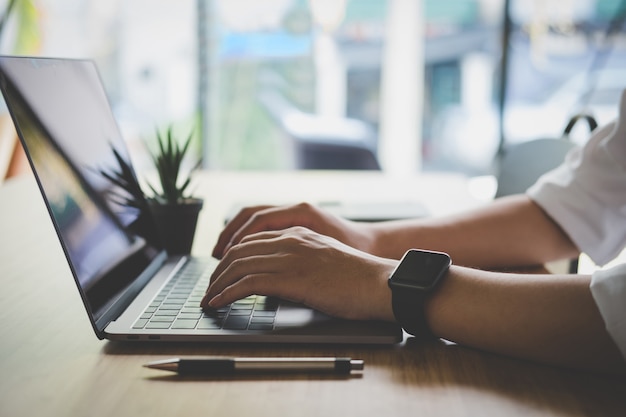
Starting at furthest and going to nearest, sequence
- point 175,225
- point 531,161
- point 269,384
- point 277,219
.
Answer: point 531,161 < point 175,225 < point 277,219 < point 269,384

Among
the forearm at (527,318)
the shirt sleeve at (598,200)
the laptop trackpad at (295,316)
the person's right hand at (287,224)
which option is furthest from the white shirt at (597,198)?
the laptop trackpad at (295,316)

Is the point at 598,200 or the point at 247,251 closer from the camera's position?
the point at 247,251

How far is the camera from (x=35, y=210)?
1.62 meters

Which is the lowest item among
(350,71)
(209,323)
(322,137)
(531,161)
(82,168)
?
(322,137)

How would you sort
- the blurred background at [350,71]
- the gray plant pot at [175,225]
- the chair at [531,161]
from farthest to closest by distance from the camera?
the blurred background at [350,71], the chair at [531,161], the gray plant pot at [175,225]

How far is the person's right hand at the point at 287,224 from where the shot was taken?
3.57 feet

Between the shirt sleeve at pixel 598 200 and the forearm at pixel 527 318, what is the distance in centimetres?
48

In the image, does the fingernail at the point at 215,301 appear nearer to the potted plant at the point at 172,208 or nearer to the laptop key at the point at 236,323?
the laptop key at the point at 236,323

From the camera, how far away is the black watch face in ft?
2.70

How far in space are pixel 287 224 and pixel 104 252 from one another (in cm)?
29

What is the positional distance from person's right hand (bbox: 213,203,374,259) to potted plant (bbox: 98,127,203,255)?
0.11 meters

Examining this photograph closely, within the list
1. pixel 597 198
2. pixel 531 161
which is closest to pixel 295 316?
pixel 597 198

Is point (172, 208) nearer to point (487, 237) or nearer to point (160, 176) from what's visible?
point (160, 176)

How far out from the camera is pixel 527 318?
30.8 inches
